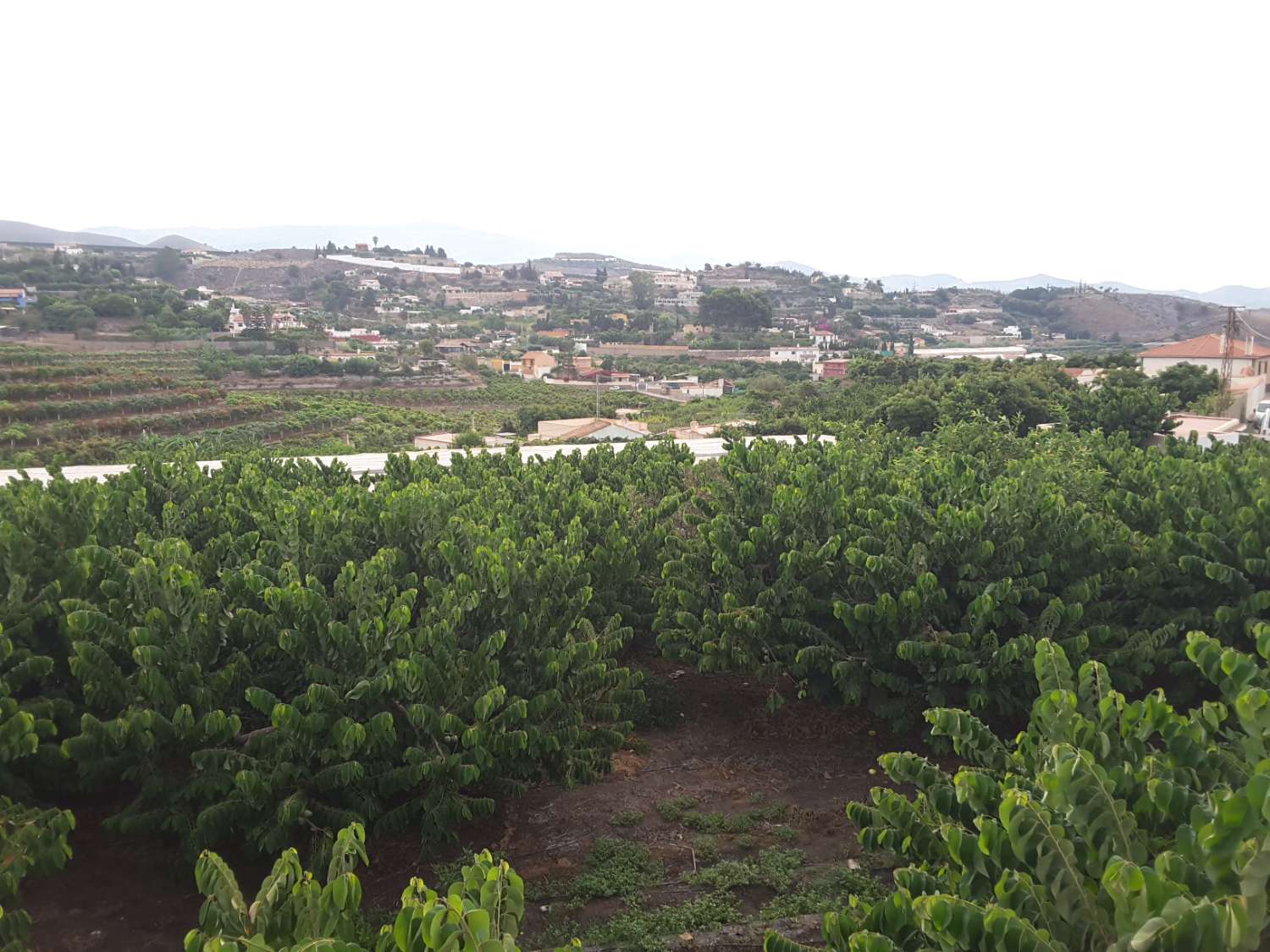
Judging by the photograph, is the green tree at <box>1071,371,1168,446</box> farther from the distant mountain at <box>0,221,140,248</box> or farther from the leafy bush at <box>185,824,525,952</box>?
the distant mountain at <box>0,221,140,248</box>

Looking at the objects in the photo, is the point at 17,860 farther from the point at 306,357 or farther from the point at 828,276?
the point at 828,276

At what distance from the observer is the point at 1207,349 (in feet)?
189

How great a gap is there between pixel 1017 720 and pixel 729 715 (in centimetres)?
331

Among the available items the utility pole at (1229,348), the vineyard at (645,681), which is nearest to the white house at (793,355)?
the utility pole at (1229,348)

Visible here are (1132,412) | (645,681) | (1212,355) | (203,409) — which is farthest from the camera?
(1212,355)

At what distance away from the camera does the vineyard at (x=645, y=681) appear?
3732 mm

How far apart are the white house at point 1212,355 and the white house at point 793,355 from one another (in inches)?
1214

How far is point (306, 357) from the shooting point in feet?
223

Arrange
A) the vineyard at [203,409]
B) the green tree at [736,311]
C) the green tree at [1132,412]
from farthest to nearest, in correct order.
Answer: the green tree at [736,311]
the vineyard at [203,409]
the green tree at [1132,412]

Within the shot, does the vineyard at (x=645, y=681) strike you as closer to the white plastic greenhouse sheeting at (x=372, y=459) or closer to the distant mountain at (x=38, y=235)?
the white plastic greenhouse sheeting at (x=372, y=459)

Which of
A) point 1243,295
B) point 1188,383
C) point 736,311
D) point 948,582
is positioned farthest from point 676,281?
point 948,582

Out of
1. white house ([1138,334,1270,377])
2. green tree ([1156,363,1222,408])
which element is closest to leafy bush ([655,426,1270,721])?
green tree ([1156,363,1222,408])

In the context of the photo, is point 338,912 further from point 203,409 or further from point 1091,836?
point 203,409

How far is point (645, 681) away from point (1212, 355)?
5692cm
